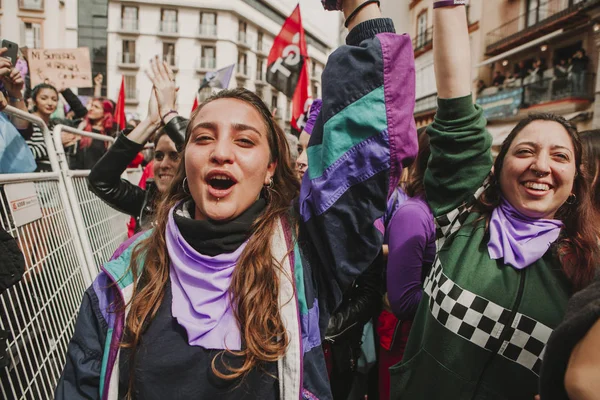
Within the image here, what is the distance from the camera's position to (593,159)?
1.94 meters

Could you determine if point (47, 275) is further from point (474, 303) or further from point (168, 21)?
point (168, 21)

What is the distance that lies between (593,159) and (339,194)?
1485mm

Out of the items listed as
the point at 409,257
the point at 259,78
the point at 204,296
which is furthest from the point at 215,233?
the point at 259,78

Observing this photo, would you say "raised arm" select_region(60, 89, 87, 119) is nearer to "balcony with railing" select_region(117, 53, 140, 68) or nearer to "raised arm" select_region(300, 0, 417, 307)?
"raised arm" select_region(300, 0, 417, 307)

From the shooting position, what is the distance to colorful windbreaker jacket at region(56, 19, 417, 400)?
116cm

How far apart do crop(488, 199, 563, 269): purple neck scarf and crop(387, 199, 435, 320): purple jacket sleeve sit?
0.47m

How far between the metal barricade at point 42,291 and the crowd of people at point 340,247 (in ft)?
2.45

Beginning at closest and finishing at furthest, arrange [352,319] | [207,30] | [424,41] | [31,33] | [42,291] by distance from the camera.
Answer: [42,291]
[352,319]
[424,41]
[31,33]
[207,30]

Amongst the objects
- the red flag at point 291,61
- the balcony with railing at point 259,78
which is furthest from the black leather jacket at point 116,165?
the balcony with railing at point 259,78

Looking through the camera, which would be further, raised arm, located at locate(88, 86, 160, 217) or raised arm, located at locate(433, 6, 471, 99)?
raised arm, located at locate(88, 86, 160, 217)

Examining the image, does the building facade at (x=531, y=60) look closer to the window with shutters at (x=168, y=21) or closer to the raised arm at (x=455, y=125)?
the raised arm at (x=455, y=125)

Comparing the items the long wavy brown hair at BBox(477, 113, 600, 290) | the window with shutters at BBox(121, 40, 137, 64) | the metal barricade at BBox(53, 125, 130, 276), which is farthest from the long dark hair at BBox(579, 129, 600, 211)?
the window with shutters at BBox(121, 40, 137, 64)

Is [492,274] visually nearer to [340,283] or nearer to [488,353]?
[488,353]

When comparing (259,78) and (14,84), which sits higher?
(259,78)
